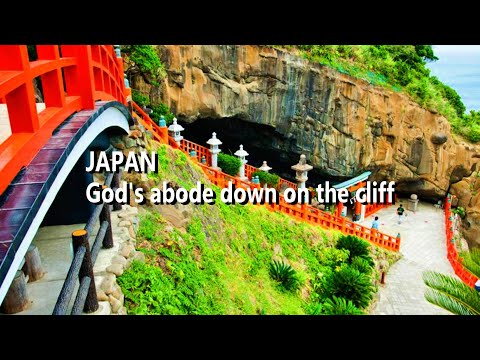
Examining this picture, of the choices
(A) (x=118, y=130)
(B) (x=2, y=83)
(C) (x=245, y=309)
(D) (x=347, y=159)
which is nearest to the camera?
(B) (x=2, y=83)

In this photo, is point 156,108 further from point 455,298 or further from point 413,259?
point 455,298

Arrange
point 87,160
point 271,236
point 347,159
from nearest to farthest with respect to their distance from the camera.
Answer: point 87,160
point 271,236
point 347,159

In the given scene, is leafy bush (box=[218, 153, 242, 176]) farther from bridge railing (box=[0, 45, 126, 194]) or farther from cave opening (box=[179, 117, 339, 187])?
bridge railing (box=[0, 45, 126, 194])

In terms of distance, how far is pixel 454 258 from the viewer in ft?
44.5

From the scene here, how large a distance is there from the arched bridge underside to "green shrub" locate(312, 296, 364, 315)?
632cm

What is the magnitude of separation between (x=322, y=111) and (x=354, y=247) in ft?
26.0

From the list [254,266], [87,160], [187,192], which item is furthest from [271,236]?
[87,160]

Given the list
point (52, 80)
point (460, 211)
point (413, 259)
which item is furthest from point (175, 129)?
point (460, 211)

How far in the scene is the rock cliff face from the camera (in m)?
16.0

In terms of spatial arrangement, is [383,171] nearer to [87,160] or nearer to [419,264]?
[419,264]

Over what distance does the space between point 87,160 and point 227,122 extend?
1277 centimetres

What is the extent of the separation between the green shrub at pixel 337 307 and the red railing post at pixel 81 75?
6.35 metres

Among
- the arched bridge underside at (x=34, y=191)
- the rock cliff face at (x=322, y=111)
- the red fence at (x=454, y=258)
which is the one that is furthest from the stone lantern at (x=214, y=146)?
the arched bridge underside at (x=34, y=191)

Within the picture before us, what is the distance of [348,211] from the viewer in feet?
59.9
